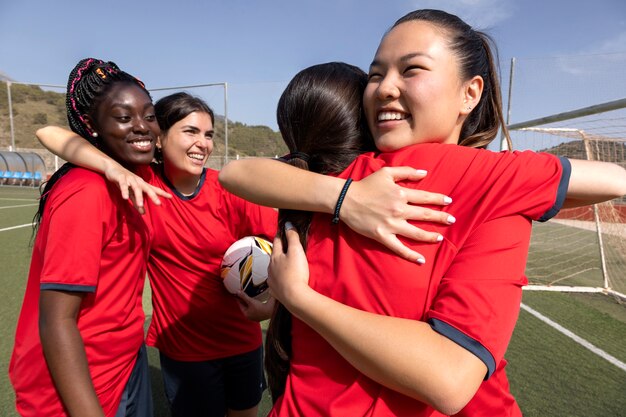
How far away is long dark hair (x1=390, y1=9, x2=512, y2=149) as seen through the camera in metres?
1.10

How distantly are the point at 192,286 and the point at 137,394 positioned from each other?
0.61 meters

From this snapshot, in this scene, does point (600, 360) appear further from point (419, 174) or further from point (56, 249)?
point (56, 249)

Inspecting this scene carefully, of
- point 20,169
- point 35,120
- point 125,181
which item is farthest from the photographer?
point 35,120

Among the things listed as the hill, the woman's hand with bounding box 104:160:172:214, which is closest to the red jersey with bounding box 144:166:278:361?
the woman's hand with bounding box 104:160:172:214

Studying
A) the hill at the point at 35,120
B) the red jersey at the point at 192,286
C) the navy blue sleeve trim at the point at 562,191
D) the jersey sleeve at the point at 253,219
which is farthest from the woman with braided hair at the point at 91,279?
the hill at the point at 35,120

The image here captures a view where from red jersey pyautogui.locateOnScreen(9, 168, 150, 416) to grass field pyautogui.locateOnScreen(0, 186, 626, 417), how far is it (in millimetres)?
1799

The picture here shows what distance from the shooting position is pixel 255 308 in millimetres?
2180

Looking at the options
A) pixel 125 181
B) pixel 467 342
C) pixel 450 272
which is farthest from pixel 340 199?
pixel 125 181

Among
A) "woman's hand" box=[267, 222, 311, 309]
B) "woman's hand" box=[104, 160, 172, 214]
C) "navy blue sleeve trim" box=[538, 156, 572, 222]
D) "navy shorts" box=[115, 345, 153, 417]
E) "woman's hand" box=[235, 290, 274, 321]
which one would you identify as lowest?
"navy shorts" box=[115, 345, 153, 417]

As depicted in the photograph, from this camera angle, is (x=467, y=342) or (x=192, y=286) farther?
(x=192, y=286)

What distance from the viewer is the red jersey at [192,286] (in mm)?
2236

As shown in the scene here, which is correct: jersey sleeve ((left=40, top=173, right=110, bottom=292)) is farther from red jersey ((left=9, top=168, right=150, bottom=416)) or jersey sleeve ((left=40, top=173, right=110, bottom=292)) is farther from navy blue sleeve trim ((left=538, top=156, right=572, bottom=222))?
navy blue sleeve trim ((left=538, top=156, right=572, bottom=222))

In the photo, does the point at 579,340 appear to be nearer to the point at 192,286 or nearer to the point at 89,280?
the point at 192,286

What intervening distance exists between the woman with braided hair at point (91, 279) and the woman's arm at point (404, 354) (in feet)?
2.89
